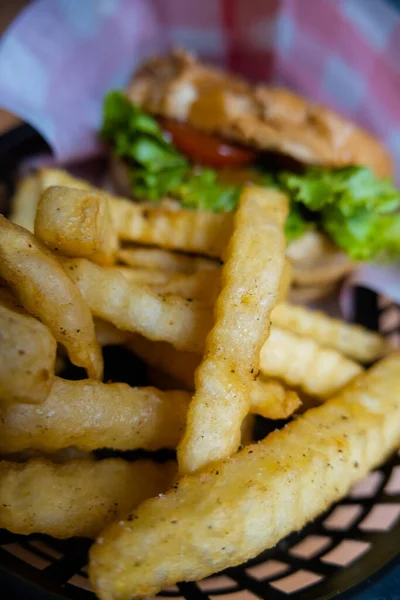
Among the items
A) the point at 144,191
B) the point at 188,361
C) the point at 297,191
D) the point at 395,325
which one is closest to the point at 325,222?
the point at 297,191

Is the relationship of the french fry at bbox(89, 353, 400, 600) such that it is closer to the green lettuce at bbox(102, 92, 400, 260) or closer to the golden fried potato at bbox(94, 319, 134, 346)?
the golden fried potato at bbox(94, 319, 134, 346)

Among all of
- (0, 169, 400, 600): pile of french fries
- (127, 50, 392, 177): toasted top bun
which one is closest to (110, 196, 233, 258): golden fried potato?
(0, 169, 400, 600): pile of french fries

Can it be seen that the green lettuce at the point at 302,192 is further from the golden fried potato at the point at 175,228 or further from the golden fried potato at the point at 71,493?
the golden fried potato at the point at 71,493

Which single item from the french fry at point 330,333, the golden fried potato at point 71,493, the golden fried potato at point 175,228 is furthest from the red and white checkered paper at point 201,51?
the golden fried potato at point 71,493

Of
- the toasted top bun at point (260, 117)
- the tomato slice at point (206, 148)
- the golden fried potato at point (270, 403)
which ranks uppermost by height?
the toasted top bun at point (260, 117)

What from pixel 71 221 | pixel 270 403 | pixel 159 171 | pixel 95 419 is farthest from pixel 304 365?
pixel 159 171

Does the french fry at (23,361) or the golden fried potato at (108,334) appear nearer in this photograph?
the french fry at (23,361)

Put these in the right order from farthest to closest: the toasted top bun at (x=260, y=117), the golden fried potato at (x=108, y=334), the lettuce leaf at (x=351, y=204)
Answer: the toasted top bun at (x=260, y=117) → the lettuce leaf at (x=351, y=204) → the golden fried potato at (x=108, y=334)

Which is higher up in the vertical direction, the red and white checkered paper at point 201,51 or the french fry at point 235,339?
the red and white checkered paper at point 201,51

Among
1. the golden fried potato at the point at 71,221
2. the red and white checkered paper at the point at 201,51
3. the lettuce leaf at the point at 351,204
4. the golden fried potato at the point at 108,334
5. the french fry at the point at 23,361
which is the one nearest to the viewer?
the french fry at the point at 23,361

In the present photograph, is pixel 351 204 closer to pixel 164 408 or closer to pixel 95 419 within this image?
pixel 164 408
